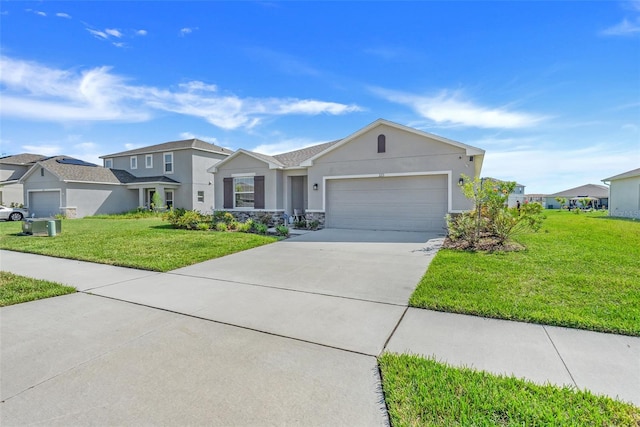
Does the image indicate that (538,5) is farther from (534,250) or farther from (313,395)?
(313,395)

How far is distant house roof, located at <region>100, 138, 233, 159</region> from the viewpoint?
80.9 ft

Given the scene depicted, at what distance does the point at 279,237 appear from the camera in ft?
36.6

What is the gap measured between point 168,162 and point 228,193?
12.0 meters

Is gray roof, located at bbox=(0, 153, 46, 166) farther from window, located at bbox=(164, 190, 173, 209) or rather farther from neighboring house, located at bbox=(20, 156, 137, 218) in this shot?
window, located at bbox=(164, 190, 173, 209)

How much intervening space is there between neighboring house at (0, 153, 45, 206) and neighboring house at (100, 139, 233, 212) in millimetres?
10363

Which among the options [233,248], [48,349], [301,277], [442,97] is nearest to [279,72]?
[442,97]

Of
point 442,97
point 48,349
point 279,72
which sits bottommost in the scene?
point 48,349

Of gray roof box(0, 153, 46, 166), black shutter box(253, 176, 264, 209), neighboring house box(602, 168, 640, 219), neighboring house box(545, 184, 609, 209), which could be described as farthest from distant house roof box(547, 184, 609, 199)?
gray roof box(0, 153, 46, 166)

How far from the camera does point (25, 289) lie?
518 cm

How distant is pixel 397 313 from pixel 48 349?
4041mm

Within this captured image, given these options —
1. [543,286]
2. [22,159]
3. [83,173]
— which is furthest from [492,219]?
[22,159]

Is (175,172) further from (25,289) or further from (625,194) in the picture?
(625,194)

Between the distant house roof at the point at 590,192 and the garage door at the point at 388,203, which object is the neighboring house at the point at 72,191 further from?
the distant house roof at the point at 590,192

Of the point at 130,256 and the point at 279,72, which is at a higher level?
the point at 279,72
